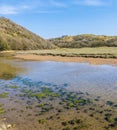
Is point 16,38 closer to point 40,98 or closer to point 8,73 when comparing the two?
point 8,73

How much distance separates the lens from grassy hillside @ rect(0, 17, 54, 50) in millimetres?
92262

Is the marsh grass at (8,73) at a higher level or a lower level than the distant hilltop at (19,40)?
lower

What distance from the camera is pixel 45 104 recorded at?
61.7 ft

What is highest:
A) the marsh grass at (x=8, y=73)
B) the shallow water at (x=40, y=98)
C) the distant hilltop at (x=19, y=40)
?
the distant hilltop at (x=19, y=40)

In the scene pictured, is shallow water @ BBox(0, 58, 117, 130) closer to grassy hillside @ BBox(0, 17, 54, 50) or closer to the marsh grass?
the marsh grass

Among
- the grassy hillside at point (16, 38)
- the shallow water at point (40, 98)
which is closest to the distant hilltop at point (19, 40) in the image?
the grassy hillside at point (16, 38)

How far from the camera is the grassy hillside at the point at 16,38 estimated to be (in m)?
92.3

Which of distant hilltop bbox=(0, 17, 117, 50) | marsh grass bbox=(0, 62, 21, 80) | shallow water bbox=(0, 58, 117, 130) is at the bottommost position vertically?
shallow water bbox=(0, 58, 117, 130)

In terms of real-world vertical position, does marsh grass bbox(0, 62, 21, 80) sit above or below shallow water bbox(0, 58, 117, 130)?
above

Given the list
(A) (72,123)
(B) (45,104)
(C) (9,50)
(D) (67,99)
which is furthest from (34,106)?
(C) (9,50)

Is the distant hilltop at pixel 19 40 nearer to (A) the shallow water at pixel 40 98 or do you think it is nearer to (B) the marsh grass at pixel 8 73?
(B) the marsh grass at pixel 8 73

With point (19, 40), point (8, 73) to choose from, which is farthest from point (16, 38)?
point (8, 73)

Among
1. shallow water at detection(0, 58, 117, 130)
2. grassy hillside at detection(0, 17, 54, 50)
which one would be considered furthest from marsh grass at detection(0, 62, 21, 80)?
grassy hillside at detection(0, 17, 54, 50)

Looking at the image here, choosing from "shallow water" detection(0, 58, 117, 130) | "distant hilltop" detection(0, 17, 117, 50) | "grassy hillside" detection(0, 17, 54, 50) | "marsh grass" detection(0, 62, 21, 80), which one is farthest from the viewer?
"distant hilltop" detection(0, 17, 117, 50)
